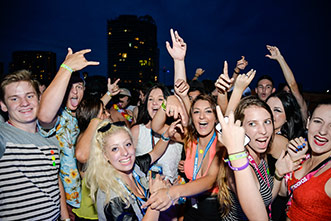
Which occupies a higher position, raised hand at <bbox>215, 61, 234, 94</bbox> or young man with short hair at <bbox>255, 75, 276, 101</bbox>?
young man with short hair at <bbox>255, 75, 276, 101</bbox>

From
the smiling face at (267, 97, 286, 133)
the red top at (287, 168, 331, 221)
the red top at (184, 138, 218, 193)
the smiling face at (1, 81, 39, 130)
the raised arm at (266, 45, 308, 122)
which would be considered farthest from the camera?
the raised arm at (266, 45, 308, 122)

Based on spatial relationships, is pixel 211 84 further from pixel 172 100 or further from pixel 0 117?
pixel 0 117

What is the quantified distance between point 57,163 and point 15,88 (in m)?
0.82

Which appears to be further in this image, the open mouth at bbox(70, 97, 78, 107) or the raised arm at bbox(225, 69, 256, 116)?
the open mouth at bbox(70, 97, 78, 107)

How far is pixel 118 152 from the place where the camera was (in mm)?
1946

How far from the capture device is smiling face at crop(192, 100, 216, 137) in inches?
105

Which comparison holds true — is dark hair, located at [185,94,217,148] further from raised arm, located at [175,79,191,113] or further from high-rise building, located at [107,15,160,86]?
high-rise building, located at [107,15,160,86]

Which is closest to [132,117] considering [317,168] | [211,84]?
[211,84]

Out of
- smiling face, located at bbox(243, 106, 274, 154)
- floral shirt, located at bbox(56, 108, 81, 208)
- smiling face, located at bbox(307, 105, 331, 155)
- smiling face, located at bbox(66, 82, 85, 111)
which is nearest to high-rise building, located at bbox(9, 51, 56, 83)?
smiling face, located at bbox(66, 82, 85, 111)

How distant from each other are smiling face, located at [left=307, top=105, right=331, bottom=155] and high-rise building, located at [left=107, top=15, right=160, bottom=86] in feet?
363

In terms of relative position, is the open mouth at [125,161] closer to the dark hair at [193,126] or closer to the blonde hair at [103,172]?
the blonde hair at [103,172]

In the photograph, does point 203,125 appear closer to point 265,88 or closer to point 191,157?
point 191,157

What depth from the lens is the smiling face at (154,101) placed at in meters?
3.22

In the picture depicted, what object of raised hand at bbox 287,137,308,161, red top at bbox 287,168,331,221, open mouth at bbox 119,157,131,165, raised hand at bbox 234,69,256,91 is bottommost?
red top at bbox 287,168,331,221
